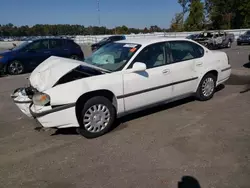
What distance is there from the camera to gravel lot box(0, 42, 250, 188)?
3051 millimetres

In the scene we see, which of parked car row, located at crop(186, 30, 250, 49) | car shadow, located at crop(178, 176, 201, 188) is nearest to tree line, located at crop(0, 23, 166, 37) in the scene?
parked car row, located at crop(186, 30, 250, 49)

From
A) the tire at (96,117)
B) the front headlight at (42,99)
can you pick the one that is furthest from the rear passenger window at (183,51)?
the front headlight at (42,99)

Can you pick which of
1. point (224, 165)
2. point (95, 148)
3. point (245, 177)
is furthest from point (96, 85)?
point (245, 177)

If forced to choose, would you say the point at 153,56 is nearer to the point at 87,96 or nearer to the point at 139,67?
the point at 139,67

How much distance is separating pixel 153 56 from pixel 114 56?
755 mm

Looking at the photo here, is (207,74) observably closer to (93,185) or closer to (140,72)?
(140,72)

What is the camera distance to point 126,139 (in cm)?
414

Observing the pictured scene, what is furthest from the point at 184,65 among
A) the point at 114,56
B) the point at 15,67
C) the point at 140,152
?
Result: the point at 15,67

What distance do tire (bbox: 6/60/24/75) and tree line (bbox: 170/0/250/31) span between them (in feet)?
122

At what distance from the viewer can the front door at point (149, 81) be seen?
443 cm

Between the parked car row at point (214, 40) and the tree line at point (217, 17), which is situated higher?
the tree line at point (217, 17)

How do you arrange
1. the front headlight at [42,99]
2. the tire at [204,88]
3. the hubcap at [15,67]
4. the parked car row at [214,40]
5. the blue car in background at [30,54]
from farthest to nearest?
the parked car row at [214,40], the hubcap at [15,67], the blue car in background at [30,54], the tire at [204,88], the front headlight at [42,99]

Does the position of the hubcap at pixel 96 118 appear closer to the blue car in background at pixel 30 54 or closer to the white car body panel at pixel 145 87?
the white car body panel at pixel 145 87

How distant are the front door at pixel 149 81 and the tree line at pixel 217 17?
4107cm
